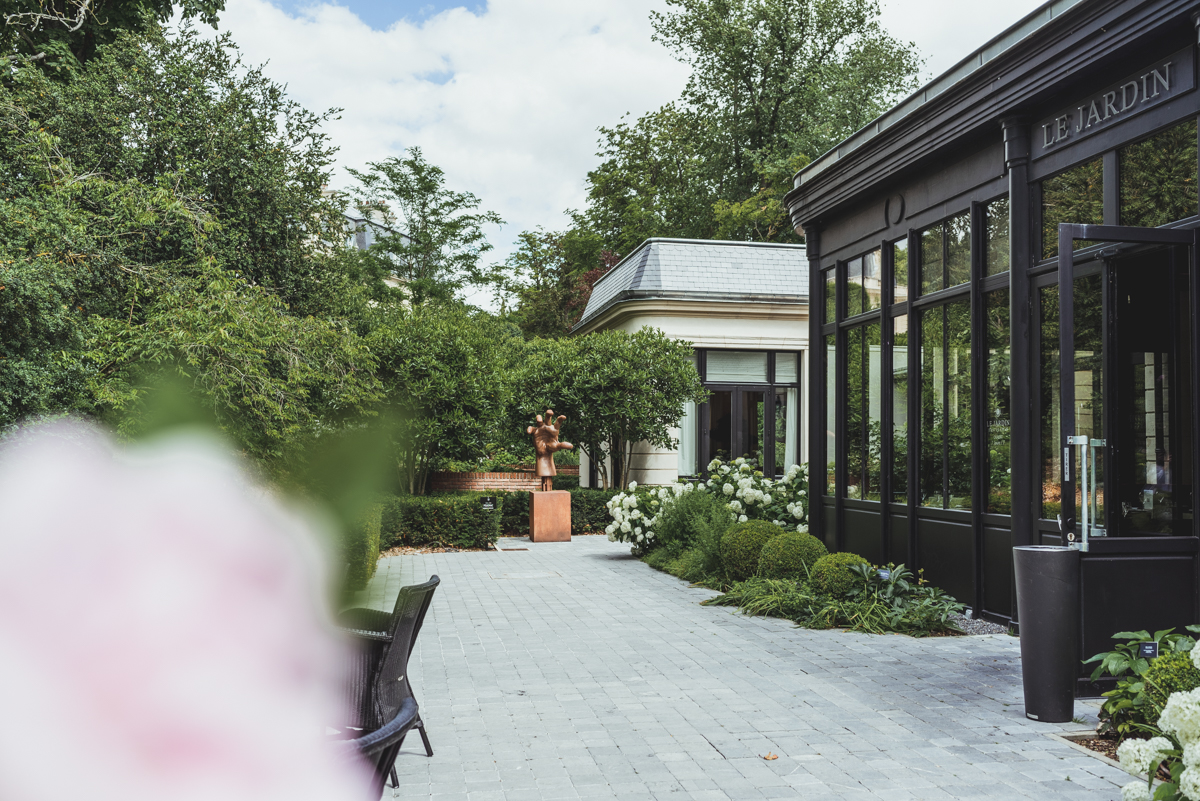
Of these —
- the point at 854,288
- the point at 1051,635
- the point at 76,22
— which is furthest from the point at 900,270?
the point at 76,22

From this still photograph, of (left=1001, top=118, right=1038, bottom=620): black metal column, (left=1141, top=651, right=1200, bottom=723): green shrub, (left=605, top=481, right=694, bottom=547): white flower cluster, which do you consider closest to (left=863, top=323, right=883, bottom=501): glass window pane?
(left=1001, top=118, right=1038, bottom=620): black metal column

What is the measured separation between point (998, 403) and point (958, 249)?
164 cm

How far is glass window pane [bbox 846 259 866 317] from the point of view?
36.5ft

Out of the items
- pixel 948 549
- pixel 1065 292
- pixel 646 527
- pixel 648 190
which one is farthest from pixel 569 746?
pixel 648 190

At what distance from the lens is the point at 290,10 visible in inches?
124

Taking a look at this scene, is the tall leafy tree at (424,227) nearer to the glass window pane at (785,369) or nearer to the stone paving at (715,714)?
the glass window pane at (785,369)

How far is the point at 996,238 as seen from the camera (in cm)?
847

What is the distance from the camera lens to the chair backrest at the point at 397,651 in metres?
4.14

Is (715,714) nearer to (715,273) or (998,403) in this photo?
(998,403)

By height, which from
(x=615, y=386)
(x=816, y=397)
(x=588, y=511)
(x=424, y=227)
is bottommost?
(x=588, y=511)

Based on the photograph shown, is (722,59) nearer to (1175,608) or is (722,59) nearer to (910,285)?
(910,285)

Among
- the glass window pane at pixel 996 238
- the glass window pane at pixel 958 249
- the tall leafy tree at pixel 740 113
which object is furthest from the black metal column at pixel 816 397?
the tall leafy tree at pixel 740 113

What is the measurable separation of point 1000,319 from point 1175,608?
10.5 feet

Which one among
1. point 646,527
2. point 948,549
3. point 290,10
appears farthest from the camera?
point 646,527
